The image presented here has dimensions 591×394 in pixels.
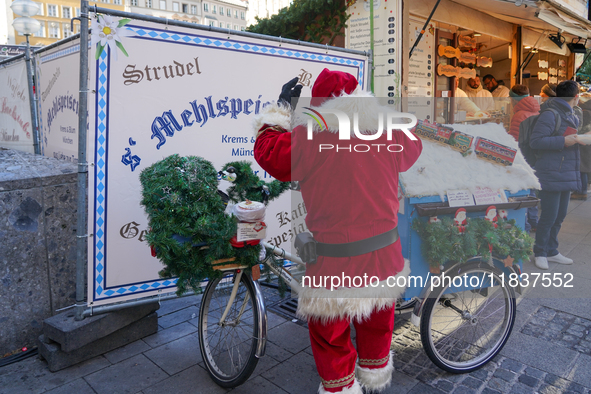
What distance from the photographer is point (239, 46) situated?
3500mm

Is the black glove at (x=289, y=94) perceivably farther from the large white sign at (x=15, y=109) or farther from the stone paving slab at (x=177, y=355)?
the large white sign at (x=15, y=109)

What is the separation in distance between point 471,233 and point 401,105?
409 centimetres

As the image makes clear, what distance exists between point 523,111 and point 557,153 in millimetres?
1414

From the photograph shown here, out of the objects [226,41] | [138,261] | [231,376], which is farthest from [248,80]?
[231,376]

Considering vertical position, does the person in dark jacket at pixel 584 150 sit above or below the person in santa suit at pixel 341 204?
above

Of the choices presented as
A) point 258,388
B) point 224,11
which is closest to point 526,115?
point 258,388

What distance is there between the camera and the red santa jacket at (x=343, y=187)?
209 cm

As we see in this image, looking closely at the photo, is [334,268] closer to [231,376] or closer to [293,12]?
[231,376]

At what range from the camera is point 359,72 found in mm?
4480

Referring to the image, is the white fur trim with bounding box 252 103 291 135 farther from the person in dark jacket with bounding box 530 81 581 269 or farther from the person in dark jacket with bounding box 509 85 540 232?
the person in dark jacket with bounding box 509 85 540 232

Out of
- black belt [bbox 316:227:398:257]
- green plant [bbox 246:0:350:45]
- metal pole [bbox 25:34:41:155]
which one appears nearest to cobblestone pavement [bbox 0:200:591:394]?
black belt [bbox 316:227:398:257]

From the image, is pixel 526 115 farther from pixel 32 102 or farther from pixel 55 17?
pixel 55 17

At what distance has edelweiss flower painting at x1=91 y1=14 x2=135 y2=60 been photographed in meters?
2.83

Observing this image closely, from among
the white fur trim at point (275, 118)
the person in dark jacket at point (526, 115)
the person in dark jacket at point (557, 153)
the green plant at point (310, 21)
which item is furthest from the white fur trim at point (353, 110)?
the green plant at point (310, 21)
